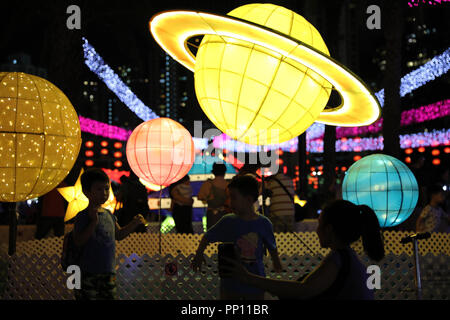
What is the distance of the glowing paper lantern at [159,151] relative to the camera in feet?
26.9

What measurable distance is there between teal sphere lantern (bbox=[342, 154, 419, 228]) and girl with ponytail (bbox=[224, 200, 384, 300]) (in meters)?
3.98

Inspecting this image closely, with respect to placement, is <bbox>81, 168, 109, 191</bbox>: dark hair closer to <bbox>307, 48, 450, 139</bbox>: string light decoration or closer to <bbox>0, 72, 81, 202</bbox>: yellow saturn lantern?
<bbox>0, 72, 81, 202</bbox>: yellow saturn lantern

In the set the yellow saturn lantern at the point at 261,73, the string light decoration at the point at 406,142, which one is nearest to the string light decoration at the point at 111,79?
the yellow saturn lantern at the point at 261,73

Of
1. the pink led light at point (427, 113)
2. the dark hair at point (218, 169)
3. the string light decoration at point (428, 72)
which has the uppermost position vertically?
the string light decoration at point (428, 72)

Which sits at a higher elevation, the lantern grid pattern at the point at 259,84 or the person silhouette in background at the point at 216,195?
the lantern grid pattern at the point at 259,84

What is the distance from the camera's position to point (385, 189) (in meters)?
7.04

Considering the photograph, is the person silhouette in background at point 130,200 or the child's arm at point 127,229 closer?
the child's arm at point 127,229

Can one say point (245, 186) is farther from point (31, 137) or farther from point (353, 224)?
point (31, 137)

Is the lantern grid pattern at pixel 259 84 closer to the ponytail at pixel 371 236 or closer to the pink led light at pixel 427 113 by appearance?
the ponytail at pixel 371 236

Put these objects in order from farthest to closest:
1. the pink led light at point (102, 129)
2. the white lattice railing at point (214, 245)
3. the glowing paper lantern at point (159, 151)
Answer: the pink led light at point (102, 129), the glowing paper lantern at point (159, 151), the white lattice railing at point (214, 245)

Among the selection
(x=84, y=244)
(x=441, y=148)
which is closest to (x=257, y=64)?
(x=84, y=244)

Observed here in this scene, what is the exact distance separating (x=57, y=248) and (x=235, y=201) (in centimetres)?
398

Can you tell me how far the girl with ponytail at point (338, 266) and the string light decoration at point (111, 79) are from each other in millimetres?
11690
